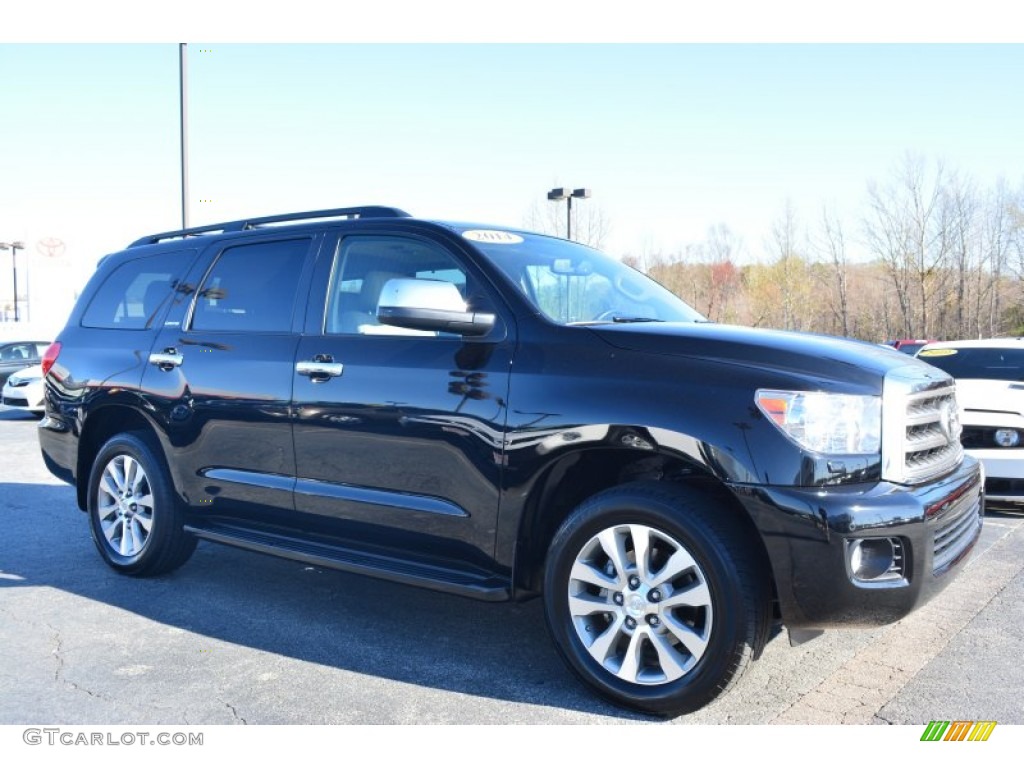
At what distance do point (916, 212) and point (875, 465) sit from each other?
32400mm

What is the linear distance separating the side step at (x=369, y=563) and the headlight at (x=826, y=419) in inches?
51.7

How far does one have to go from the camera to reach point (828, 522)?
10.0 ft

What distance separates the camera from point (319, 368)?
427 cm

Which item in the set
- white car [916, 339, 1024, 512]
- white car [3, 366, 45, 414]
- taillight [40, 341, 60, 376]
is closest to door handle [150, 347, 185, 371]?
taillight [40, 341, 60, 376]

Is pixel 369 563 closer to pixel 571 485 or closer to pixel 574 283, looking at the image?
pixel 571 485

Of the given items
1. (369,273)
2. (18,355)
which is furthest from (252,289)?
(18,355)

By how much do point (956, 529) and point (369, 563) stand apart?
2430 millimetres

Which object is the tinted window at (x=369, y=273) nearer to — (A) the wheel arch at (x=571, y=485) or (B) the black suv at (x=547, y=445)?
(B) the black suv at (x=547, y=445)

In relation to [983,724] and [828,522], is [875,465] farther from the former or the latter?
[983,724]

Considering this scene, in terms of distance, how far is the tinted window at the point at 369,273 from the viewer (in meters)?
4.27

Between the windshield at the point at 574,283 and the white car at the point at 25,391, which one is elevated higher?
the windshield at the point at 574,283

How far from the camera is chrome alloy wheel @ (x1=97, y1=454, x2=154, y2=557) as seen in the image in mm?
5238

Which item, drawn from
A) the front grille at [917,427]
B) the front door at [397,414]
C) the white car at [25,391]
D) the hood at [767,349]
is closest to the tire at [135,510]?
the front door at [397,414]
